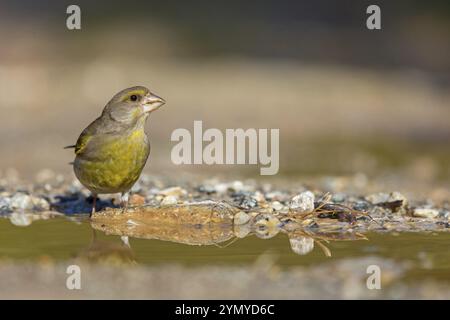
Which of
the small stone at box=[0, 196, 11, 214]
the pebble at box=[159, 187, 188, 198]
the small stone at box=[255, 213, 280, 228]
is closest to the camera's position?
the small stone at box=[255, 213, 280, 228]

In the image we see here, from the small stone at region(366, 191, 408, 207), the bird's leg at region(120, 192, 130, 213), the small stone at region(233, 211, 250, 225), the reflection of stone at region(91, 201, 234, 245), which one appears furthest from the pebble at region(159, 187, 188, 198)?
the small stone at region(366, 191, 408, 207)

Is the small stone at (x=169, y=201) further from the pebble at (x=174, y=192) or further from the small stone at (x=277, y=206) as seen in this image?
the small stone at (x=277, y=206)

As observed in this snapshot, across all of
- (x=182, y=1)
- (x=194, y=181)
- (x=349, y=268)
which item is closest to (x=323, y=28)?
(x=182, y=1)

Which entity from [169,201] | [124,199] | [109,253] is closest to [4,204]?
[124,199]

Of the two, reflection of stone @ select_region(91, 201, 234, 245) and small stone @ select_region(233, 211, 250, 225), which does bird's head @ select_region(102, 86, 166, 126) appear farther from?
small stone @ select_region(233, 211, 250, 225)

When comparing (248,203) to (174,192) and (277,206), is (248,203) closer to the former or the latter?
(277,206)

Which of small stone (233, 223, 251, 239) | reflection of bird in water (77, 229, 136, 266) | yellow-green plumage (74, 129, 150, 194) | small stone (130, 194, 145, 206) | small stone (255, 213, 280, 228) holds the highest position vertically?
yellow-green plumage (74, 129, 150, 194)

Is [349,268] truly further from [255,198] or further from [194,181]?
[194,181]
